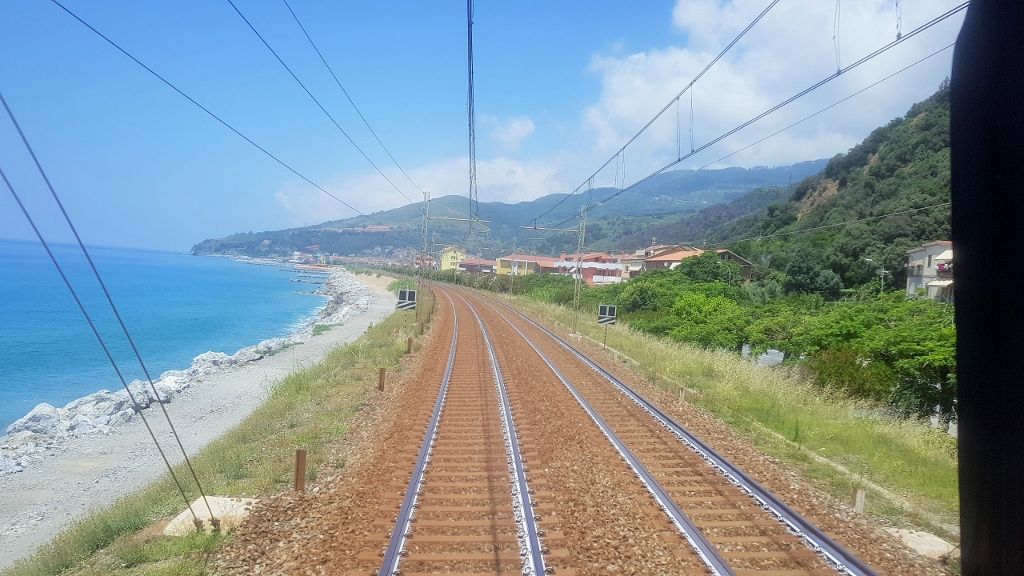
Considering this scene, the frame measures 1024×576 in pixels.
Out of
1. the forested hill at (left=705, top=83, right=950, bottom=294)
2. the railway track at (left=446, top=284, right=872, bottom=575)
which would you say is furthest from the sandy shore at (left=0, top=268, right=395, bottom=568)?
the forested hill at (left=705, top=83, right=950, bottom=294)

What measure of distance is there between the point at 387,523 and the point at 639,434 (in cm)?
562

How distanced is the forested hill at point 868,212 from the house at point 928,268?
5.89 ft

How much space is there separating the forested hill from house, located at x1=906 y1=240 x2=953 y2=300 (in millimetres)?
1796

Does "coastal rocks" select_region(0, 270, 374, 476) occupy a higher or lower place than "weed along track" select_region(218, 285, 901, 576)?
lower

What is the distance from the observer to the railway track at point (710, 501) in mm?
5969

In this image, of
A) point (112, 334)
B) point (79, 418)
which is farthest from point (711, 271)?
point (112, 334)

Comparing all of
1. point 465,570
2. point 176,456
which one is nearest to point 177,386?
point 176,456

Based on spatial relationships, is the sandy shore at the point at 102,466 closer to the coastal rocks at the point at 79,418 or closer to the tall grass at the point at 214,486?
the coastal rocks at the point at 79,418

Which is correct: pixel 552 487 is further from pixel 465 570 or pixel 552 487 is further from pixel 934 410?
pixel 934 410

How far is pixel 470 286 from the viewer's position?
97.2 metres

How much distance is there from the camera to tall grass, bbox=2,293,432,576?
690 centimetres

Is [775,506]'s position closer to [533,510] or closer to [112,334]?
[533,510]

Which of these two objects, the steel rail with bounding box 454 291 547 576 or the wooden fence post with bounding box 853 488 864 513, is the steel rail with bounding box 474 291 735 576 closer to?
the steel rail with bounding box 454 291 547 576

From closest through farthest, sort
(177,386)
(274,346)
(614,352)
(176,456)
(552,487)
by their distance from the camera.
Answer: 1. (552,487)
2. (176,456)
3. (614,352)
4. (177,386)
5. (274,346)
